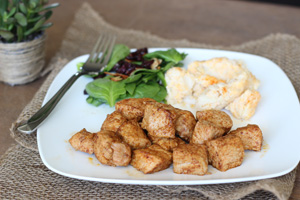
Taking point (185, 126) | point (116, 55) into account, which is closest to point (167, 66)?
point (116, 55)

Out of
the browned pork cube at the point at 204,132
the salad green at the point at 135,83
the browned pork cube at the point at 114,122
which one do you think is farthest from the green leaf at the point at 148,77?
the browned pork cube at the point at 204,132

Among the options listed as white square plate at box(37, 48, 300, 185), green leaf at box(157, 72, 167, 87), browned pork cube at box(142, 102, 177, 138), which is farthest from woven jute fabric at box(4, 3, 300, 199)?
green leaf at box(157, 72, 167, 87)

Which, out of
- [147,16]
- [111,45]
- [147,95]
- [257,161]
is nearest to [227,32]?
[147,16]

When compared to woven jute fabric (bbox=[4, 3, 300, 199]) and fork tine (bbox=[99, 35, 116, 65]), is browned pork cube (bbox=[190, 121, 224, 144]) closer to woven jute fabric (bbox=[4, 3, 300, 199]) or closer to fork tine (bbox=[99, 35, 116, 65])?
woven jute fabric (bbox=[4, 3, 300, 199])

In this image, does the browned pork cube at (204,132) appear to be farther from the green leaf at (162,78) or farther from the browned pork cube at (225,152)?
the green leaf at (162,78)

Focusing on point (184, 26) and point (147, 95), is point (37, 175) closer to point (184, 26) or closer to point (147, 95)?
point (147, 95)

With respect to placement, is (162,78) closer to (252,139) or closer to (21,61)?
(252,139)
